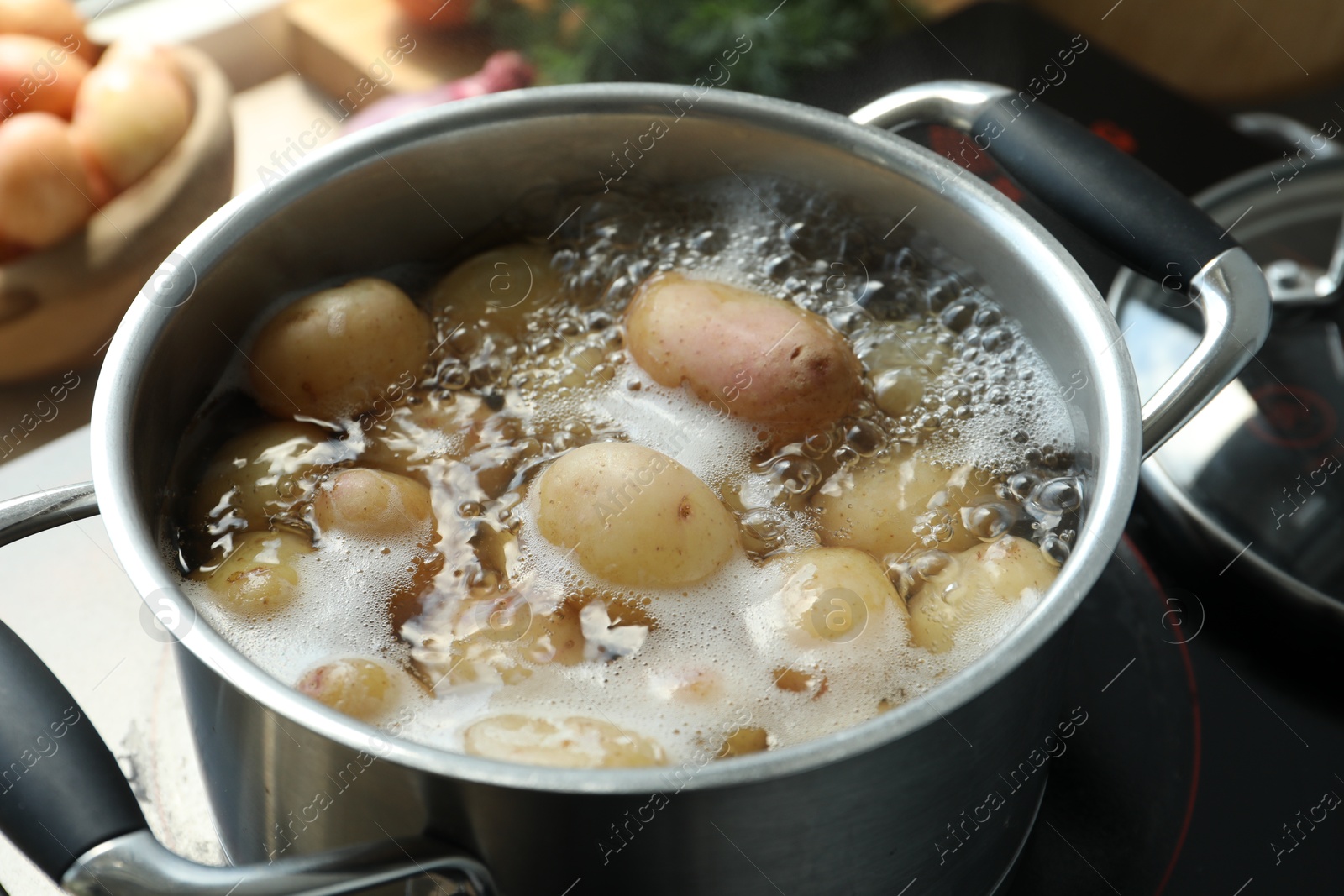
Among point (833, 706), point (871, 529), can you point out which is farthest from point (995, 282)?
point (833, 706)

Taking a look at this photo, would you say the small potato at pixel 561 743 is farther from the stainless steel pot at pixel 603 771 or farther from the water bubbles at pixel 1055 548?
the water bubbles at pixel 1055 548

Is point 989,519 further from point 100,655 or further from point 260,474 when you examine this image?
point 100,655

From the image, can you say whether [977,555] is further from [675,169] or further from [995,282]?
[675,169]

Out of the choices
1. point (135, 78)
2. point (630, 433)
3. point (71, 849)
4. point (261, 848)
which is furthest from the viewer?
point (135, 78)

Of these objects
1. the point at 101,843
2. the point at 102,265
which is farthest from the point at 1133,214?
the point at 102,265

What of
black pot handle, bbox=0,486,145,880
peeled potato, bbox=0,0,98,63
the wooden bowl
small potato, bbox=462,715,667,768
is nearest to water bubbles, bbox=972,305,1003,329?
small potato, bbox=462,715,667,768
